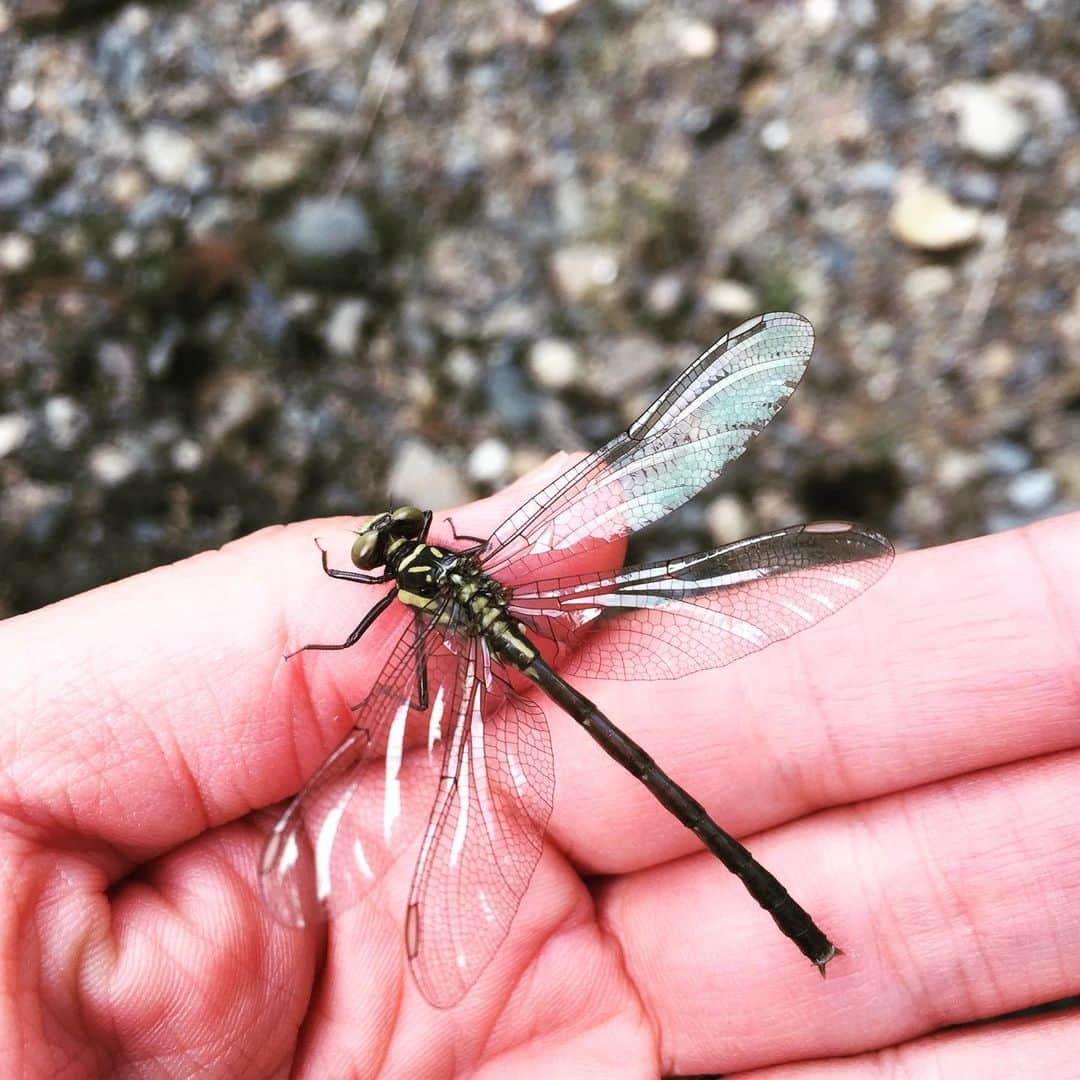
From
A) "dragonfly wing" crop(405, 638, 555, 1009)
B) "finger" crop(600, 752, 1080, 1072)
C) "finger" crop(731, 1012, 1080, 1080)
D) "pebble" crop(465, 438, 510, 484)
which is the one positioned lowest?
"finger" crop(731, 1012, 1080, 1080)

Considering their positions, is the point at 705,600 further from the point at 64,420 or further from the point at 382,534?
the point at 64,420

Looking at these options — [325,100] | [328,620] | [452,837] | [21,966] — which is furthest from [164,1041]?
[325,100]

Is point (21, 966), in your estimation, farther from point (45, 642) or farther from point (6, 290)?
point (6, 290)

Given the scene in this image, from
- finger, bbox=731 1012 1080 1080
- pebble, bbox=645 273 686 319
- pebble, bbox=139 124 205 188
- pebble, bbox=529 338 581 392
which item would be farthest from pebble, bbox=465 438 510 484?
finger, bbox=731 1012 1080 1080

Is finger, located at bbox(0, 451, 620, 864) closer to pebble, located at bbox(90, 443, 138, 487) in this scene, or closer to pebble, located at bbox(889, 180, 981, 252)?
pebble, located at bbox(90, 443, 138, 487)

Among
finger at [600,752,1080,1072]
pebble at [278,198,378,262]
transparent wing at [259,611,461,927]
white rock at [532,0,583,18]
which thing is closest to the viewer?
transparent wing at [259,611,461,927]

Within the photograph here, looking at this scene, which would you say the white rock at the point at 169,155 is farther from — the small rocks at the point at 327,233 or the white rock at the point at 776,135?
the white rock at the point at 776,135
